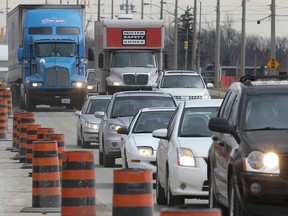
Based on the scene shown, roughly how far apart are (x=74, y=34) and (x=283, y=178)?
1491 inches

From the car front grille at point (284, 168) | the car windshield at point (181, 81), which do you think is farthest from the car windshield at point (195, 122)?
the car windshield at point (181, 81)

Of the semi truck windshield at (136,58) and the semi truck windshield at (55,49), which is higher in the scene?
the semi truck windshield at (55,49)

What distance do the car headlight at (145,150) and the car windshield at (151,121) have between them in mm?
1160

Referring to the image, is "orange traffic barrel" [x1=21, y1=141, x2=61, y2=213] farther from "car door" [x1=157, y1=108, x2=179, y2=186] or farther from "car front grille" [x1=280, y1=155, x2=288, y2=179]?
"car front grille" [x1=280, y1=155, x2=288, y2=179]

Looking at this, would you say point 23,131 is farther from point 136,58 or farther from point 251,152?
point 136,58

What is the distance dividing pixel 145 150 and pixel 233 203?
7486mm

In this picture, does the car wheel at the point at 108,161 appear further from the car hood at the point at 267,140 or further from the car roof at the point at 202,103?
the car hood at the point at 267,140

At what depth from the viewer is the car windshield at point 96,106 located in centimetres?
3284

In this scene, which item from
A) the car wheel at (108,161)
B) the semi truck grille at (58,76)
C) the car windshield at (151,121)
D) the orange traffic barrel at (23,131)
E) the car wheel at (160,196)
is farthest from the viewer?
the semi truck grille at (58,76)

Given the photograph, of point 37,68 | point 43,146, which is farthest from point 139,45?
point 43,146

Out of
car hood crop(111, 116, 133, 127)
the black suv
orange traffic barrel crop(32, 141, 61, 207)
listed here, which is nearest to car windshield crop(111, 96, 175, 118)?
car hood crop(111, 116, 133, 127)

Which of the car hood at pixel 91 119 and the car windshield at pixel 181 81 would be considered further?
the car windshield at pixel 181 81

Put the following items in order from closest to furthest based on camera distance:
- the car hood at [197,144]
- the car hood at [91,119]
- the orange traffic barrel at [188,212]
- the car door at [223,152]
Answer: the orange traffic barrel at [188,212], the car door at [223,152], the car hood at [197,144], the car hood at [91,119]

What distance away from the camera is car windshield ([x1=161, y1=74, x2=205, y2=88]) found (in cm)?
4197
